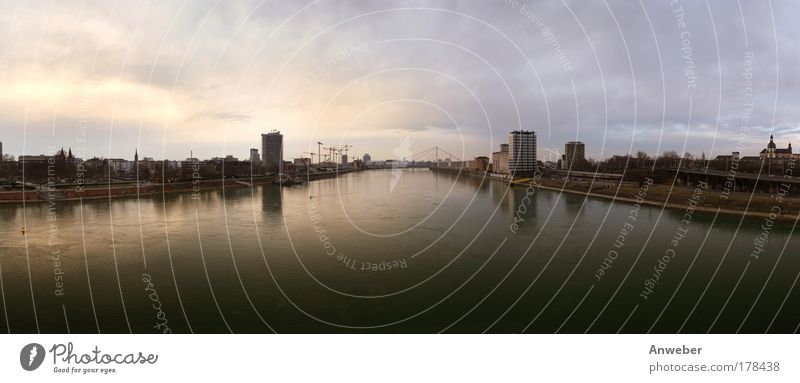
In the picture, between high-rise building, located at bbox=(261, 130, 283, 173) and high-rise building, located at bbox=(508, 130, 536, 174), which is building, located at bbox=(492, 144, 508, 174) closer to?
high-rise building, located at bbox=(508, 130, 536, 174)

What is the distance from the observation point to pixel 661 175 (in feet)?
96.4

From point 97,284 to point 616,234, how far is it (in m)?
13.0

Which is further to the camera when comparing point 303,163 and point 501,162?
point 303,163

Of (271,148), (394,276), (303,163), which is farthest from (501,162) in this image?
(394,276)

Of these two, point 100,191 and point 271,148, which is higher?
point 271,148

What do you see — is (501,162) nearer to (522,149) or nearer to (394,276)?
(522,149)

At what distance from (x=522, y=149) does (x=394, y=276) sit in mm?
56135

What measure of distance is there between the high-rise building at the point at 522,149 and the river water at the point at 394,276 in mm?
45456

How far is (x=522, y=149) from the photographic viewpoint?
6031 cm

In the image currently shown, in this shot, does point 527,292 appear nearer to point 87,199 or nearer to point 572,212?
point 572,212

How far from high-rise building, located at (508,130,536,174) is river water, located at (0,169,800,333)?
149 ft

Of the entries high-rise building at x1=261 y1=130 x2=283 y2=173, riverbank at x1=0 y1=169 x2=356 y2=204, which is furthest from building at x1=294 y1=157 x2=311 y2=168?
riverbank at x1=0 y1=169 x2=356 y2=204

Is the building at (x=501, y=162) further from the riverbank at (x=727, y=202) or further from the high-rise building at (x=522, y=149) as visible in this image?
the riverbank at (x=727, y=202)

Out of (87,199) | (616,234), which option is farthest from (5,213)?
(616,234)
